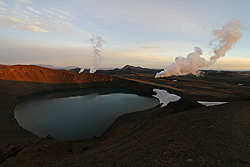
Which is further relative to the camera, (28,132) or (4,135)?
(28,132)

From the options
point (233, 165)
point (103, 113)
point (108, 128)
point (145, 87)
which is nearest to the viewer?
point (233, 165)

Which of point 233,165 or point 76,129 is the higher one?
point 233,165

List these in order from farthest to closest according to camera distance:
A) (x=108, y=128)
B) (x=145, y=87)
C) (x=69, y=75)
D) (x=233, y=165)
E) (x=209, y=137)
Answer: (x=69, y=75)
(x=145, y=87)
(x=108, y=128)
(x=209, y=137)
(x=233, y=165)

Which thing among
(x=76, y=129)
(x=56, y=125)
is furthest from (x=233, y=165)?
(x=56, y=125)

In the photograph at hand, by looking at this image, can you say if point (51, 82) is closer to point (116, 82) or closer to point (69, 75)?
point (69, 75)

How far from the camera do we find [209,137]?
659 cm

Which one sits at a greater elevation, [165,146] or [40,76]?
[40,76]

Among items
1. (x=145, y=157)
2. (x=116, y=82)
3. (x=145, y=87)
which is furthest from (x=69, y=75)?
(x=145, y=157)

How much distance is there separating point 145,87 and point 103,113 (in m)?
32.1

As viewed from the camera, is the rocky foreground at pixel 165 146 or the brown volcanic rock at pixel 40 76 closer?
the rocky foreground at pixel 165 146

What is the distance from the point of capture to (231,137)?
6.66 meters

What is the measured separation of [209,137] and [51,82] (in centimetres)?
7468

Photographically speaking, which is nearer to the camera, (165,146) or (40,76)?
(165,146)

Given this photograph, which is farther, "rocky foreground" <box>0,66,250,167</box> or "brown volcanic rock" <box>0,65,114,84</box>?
"brown volcanic rock" <box>0,65,114,84</box>
